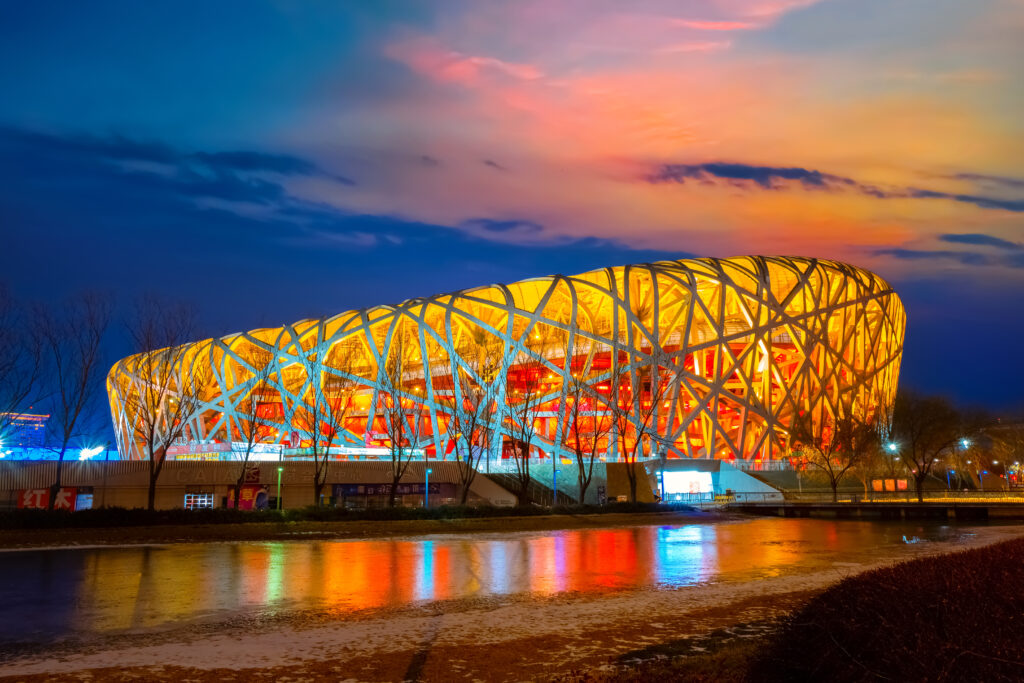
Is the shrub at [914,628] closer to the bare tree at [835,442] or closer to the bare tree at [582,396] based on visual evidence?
the bare tree at [582,396]

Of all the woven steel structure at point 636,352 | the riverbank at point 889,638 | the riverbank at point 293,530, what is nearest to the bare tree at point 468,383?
the woven steel structure at point 636,352

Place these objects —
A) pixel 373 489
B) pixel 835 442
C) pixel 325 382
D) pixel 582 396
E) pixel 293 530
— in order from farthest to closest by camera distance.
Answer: pixel 325 382
pixel 835 442
pixel 582 396
pixel 373 489
pixel 293 530

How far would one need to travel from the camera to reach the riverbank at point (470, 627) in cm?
738

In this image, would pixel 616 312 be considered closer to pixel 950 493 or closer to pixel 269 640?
pixel 950 493

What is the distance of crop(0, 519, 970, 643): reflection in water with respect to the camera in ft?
36.3

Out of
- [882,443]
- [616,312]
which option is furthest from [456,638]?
[882,443]

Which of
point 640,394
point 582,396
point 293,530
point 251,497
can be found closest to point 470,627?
point 293,530

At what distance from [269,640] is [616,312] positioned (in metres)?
51.6

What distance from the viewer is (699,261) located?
204 feet

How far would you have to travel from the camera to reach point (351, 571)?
15.5 metres

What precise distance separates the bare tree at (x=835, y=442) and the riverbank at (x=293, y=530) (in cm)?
2187

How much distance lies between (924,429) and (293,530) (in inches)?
1821

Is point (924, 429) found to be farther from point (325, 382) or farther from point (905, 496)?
point (325, 382)

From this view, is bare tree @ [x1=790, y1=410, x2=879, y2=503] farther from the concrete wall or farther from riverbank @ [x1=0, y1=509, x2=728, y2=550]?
riverbank @ [x1=0, y1=509, x2=728, y2=550]
